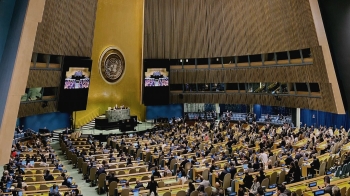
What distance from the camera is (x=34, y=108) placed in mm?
23203

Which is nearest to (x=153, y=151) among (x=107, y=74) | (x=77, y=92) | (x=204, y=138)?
(x=204, y=138)

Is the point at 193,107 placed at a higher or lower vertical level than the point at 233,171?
higher

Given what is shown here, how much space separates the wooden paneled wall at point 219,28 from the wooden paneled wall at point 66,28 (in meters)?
6.68

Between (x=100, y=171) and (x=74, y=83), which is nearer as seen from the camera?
(x=100, y=171)

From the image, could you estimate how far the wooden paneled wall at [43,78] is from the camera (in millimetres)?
21766

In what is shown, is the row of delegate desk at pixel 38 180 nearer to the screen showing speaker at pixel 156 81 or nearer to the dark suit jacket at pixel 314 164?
the dark suit jacket at pixel 314 164

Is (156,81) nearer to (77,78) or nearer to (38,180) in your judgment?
(77,78)

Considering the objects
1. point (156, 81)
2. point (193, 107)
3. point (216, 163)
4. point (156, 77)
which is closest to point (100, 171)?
point (216, 163)

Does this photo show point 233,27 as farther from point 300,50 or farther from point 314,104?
point 314,104

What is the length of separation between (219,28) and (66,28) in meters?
12.7

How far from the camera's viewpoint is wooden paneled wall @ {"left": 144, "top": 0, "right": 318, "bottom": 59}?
75.0 ft

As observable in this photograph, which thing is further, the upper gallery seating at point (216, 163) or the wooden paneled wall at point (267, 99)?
the wooden paneled wall at point (267, 99)

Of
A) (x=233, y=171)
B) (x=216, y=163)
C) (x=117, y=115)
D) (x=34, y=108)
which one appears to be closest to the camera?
(x=233, y=171)

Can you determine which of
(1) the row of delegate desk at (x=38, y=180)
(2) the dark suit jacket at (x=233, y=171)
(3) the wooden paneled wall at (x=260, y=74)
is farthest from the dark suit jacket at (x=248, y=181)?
(3) the wooden paneled wall at (x=260, y=74)
